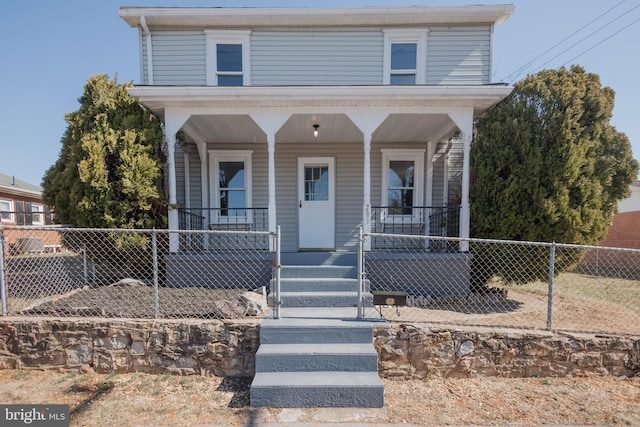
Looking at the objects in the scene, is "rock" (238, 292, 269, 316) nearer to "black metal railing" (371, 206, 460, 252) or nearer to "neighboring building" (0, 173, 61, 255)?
"black metal railing" (371, 206, 460, 252)

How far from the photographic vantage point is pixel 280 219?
6691 millimetres

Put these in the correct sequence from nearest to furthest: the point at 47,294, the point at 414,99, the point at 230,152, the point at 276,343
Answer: the point at 276,343
the point at 47,294
the point at 414,99
the point at 230,152

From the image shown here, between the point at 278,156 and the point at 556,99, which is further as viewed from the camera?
the point at 278,156

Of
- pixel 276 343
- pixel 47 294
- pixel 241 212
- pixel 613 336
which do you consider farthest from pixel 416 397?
pixel 47 294

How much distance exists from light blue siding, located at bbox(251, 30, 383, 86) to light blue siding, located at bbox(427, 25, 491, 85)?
1.24 meters

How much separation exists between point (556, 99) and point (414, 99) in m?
2.35

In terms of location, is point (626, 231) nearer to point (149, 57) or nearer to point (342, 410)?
point (342, 410)

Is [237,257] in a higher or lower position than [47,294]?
higher

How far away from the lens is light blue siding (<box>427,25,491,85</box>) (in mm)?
6273

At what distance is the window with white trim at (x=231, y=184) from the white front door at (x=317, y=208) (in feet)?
4.15

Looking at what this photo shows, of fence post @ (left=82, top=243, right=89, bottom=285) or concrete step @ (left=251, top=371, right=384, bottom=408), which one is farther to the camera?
fence post @ (left=82, top=243, right=89, bottom=285)

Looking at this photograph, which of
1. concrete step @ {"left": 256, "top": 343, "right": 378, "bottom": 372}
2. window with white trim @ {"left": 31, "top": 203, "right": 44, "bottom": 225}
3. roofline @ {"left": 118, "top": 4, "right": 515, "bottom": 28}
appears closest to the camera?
concrete step @ {"left": 256, "top": 343, "right": 378, "bottom": 372}

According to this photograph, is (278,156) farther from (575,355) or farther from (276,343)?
(575,355)

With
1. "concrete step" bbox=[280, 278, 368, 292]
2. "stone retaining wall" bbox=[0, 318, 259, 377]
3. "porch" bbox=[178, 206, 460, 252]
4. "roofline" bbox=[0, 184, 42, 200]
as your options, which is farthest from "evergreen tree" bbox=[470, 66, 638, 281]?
"roofline" bbox=[0, 184, 42, 200]
